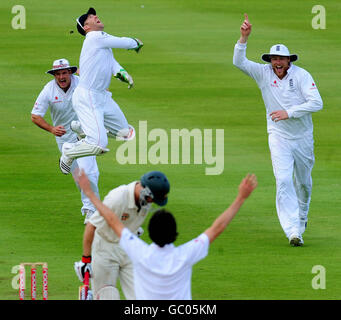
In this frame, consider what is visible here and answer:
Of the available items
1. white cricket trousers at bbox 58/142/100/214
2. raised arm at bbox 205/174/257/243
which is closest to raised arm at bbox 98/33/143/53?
white cricket trousers at bbox 58/142/100/214

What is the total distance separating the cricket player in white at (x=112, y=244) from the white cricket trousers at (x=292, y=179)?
4002mm

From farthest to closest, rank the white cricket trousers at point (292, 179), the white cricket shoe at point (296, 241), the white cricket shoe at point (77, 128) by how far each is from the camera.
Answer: the white cricket shoe at point (77, 128)
the white cricket trousers at point (292, 179)
the white cricket shoe at point (296, 241)

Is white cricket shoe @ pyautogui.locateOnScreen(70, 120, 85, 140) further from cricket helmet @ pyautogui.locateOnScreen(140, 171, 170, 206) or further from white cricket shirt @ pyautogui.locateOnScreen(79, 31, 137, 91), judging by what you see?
cricket helmet @ pyautogui.locateOnScreen(140, 171, 170, 206)

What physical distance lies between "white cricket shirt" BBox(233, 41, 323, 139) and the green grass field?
1.40 metres

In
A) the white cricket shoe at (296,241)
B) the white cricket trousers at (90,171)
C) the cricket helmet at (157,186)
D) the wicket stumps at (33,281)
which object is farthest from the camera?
the white cricket trousers at (90,171)

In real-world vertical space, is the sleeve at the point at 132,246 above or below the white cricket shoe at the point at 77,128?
below

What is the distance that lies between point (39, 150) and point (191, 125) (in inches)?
122

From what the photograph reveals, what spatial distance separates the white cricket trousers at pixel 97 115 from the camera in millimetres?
14891

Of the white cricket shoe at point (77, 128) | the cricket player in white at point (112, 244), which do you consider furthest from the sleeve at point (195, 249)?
the white cricket shoe at point (77, 128)

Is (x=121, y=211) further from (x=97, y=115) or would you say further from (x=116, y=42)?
(x=116, y=42)

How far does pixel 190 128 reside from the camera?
821 inches

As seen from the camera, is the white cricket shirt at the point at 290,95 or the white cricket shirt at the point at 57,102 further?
the white cricket shirt at the point at 57,102

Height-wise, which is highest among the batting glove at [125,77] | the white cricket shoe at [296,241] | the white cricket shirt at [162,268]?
the batting glove at [125,77]

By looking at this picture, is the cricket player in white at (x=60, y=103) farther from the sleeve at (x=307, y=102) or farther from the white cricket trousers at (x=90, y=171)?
the sleeve at (x=307, y=102)
